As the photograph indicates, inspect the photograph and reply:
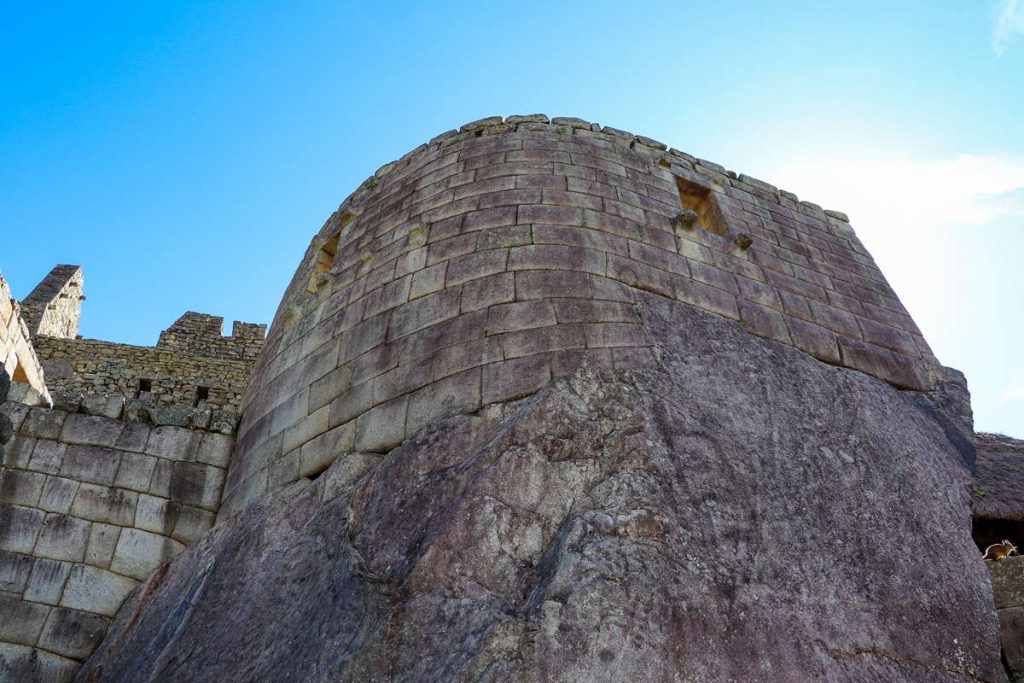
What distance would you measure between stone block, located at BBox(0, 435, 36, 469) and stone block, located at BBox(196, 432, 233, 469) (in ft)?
3.35

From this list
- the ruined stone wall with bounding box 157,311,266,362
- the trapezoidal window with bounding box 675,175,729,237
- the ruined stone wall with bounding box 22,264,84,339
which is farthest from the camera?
the ruined stone wall with bounding box 22,264,84,339

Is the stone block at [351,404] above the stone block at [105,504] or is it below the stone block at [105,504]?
above

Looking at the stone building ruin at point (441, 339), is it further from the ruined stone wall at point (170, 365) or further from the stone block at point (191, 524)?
the ruined stone wall at point (170, 365)

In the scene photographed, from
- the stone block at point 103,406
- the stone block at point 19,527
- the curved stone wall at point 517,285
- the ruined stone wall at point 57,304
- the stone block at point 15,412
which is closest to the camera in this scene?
the curved stone wall at point 517,285

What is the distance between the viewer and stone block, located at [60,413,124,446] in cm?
552

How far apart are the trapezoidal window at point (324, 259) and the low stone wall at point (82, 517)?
1482 mm

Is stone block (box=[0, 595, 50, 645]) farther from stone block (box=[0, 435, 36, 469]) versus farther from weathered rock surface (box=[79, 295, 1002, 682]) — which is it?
stone block (box=[0, 435, 36, 469])

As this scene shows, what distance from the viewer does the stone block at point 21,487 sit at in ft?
16.9

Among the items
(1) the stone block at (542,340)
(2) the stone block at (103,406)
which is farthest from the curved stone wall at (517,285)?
(2) the stone block at (103,406)

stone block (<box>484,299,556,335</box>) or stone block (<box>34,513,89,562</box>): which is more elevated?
stone block (<box>484,299,556,335</box>)

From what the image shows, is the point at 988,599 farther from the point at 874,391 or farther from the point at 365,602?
the point at 365,602

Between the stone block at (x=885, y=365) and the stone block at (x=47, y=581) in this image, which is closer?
the stone block at (x=47, y=581)

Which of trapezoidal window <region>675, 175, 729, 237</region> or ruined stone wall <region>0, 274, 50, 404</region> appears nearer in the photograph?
ruined stone wall <region>0, 274, 50, 404</region>

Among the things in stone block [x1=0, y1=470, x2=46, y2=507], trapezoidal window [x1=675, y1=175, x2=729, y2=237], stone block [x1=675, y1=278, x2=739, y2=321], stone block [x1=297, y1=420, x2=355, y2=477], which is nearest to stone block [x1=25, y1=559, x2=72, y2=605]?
stone block [x1=0, y1=470, x2=46, y2=507]
